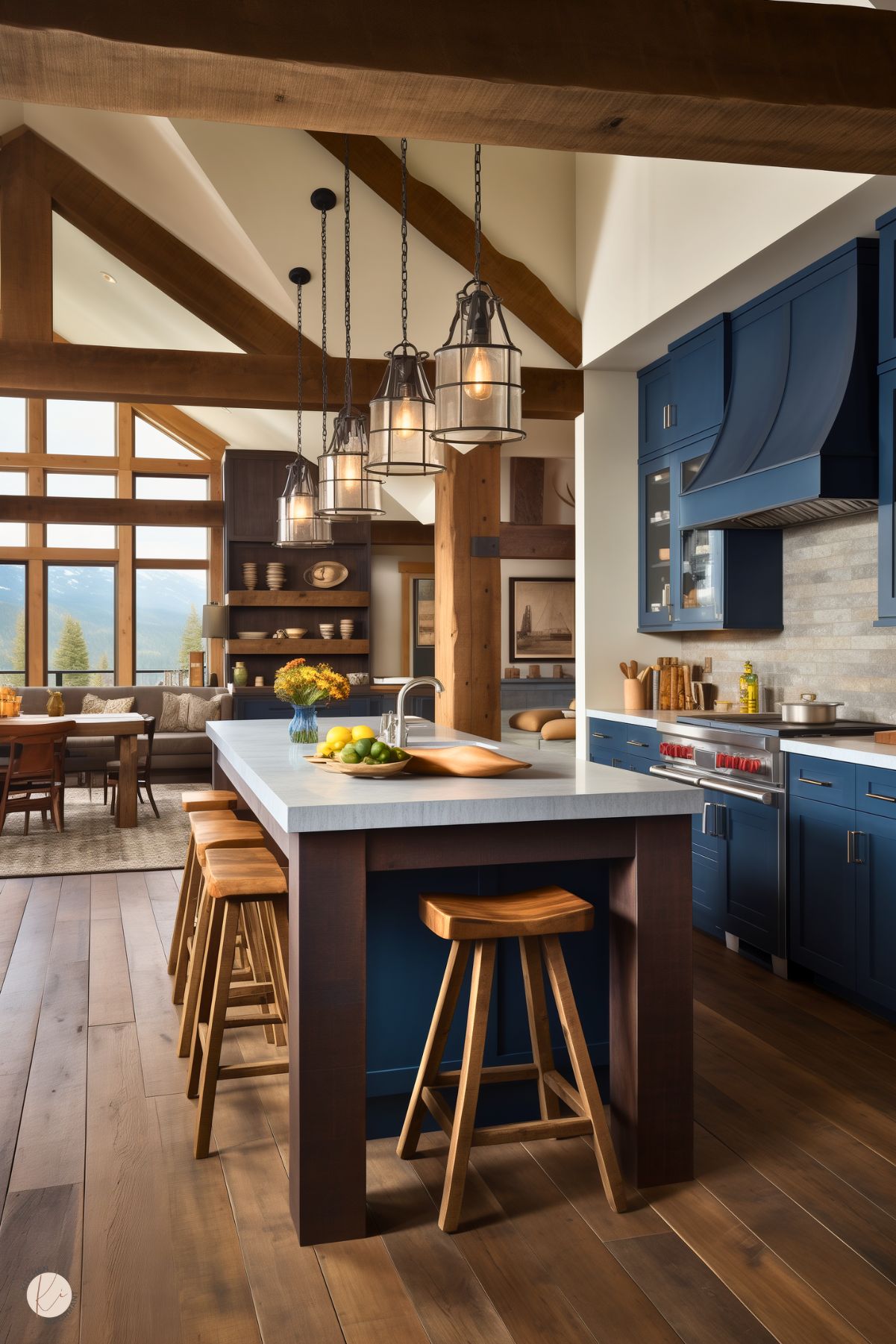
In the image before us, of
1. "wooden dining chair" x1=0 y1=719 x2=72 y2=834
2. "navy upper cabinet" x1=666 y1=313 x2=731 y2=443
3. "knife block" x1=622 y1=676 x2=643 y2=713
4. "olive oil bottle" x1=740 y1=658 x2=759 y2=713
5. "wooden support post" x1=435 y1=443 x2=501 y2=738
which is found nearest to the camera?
"navy upper cabinet" x1=666 y1=313 x2=731 y2=443

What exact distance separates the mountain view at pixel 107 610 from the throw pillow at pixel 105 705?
7.95ft

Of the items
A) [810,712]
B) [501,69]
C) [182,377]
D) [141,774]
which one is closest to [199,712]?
[141,774]

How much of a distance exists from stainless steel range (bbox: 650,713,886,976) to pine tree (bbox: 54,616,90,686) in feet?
31.5

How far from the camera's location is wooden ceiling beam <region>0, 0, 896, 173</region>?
7.46 feet

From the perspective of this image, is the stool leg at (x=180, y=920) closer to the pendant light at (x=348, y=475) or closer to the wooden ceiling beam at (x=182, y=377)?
the pendant light at (x=348, y=475)

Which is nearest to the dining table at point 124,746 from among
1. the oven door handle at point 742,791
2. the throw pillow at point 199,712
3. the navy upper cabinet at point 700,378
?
the throw pillow at point 199,712

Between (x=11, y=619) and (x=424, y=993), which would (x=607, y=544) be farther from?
(x=11, y=619)

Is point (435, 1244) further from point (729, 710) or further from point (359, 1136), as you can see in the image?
point (729, 710)

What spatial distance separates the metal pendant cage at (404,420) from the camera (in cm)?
329

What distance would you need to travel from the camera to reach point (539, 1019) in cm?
276

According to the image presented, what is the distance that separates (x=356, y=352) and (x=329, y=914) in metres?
4.83

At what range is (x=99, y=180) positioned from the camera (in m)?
6.69

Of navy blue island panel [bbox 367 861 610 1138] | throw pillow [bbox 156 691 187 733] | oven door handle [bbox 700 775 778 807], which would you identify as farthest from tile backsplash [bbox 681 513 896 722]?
throw pillow [bbox 156 691 187 733]

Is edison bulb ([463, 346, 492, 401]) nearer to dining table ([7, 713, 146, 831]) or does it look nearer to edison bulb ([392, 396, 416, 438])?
edison bulb ([392, 396, 416, 438])
